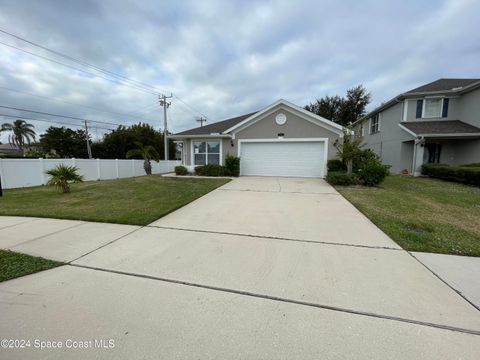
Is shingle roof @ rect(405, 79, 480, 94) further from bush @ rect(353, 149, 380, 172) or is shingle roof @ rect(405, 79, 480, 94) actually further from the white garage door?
the white garage door

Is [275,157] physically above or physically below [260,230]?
above

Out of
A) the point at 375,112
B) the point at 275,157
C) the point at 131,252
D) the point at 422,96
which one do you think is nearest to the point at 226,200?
the point at 131,252

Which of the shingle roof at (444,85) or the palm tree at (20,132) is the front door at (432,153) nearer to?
the shingle roof at (444,85)

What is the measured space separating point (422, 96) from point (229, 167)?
44.0ft

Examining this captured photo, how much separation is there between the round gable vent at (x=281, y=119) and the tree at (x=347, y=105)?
61.5 feet

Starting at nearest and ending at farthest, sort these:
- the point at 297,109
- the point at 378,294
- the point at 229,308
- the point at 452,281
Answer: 1. the point at 229,308
2. the point at 378,294
3. the point at 452,281
4. the point at 297,109

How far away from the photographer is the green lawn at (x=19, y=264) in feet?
9.50

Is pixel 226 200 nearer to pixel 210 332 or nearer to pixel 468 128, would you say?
pixel 210 332

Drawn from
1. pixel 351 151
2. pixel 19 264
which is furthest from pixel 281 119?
pixel 19 264

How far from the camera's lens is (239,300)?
2.40m

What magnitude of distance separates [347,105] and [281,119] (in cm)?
2036

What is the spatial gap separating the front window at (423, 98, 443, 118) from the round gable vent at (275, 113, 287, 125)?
391 inches

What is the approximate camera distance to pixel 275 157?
1358 cm

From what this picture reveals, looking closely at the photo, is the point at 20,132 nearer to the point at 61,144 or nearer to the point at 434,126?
the point at 61,144
